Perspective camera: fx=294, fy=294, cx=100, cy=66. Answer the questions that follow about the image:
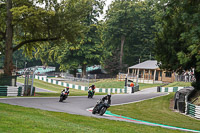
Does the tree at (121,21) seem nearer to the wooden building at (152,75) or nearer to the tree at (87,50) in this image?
the tree at (87,50)

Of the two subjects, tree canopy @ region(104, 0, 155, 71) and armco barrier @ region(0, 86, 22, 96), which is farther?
tree canopy @ region(104, 0, 155, 71)

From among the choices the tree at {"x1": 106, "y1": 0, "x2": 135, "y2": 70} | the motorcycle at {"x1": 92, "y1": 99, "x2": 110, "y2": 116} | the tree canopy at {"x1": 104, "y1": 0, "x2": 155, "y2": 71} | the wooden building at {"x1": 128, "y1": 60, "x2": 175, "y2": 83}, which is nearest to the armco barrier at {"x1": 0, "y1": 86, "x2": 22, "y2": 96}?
the motorcycle at {"x1": 92, "y1": 99, "x2": 110, "y2": 116}

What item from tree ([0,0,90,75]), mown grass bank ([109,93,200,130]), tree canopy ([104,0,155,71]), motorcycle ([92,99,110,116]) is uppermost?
tree canopy ([104,0,155,71])

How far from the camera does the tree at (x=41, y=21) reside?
2767 cm

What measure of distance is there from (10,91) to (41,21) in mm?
7383

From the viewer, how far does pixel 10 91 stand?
26.3 metres

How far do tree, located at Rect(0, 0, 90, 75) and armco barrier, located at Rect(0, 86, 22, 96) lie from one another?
292 centimetres

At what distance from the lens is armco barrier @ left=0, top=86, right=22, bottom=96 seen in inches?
1008

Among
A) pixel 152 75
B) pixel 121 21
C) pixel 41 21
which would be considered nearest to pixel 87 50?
pixel 152 75

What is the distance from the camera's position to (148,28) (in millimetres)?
78125

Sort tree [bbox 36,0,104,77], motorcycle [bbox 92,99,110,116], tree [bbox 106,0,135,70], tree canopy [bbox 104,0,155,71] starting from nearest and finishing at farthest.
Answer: motorcycle [bbox 92,99,110,116] < tree [bbox 36,0,104,77] < tree canopy [bbox 104,0,155,71] < tree [bbox 106,0,135,70]

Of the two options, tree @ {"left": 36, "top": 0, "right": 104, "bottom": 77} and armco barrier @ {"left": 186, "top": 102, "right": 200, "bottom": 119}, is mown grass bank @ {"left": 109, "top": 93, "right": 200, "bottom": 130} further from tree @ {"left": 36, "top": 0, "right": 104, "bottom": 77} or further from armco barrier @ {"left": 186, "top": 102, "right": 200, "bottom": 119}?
tree @ {"left": 36, "top": 0, "right": 104, "bottom": 77}

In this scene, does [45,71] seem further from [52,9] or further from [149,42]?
[52,9]

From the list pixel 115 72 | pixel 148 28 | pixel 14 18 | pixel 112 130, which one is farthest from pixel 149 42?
pixel 112 130
